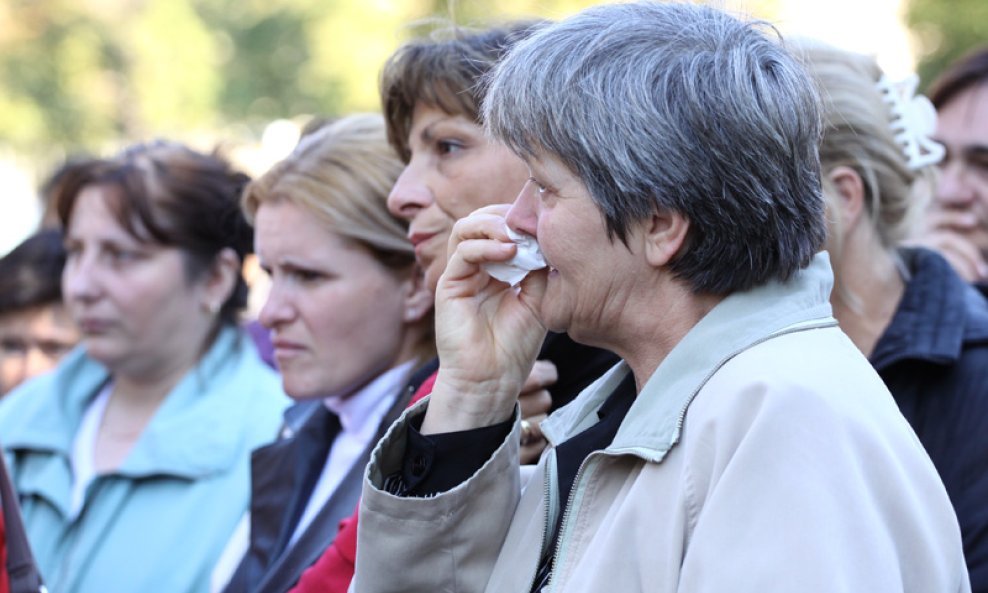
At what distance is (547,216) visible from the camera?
2.08 meters

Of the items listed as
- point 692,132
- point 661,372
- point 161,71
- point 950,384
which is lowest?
point 161,71

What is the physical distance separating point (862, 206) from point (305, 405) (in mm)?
1823

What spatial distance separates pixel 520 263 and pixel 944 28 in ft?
35.5

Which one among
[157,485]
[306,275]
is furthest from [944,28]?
[306,275]

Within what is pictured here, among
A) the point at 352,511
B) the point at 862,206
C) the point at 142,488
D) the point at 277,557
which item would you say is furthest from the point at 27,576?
the point at 862,206

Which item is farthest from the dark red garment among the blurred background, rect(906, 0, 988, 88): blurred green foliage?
the blurred background

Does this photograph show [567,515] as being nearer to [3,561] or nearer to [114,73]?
[3,561]

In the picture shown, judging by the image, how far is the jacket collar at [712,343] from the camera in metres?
1.87

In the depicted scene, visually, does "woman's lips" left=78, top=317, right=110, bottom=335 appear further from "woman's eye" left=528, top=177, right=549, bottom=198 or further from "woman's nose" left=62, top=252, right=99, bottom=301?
"woman's eye" left=528, top=177, right=549, bottom=198

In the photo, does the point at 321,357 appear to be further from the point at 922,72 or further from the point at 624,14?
the point at 922,72

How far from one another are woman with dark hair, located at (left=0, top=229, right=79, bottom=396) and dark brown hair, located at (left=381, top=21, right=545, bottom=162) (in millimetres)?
3127

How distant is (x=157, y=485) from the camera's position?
427 cm

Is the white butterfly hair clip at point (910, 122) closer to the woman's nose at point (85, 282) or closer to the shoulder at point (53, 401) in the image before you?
the woman's nose at point (85, 282)

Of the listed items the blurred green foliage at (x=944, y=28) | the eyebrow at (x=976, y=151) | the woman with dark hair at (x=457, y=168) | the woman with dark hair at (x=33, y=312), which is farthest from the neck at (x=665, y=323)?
the blurred green foliage at (x=944, y=28)
